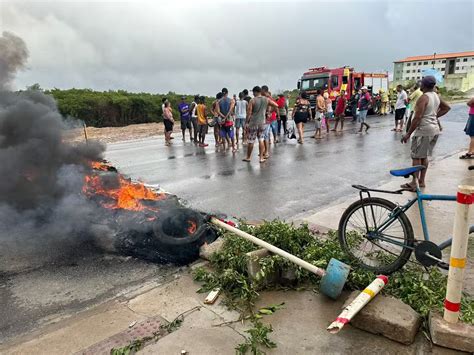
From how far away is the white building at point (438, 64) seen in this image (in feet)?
308

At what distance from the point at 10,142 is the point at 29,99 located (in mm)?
912

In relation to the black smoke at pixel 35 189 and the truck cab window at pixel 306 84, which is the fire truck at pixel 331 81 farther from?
the black smoke at pixel 35 189

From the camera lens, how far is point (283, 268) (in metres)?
3.59

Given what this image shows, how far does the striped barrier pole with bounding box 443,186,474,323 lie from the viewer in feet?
8.22

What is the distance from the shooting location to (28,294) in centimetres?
366

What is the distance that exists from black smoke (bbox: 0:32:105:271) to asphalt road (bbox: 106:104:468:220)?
213 centimetres

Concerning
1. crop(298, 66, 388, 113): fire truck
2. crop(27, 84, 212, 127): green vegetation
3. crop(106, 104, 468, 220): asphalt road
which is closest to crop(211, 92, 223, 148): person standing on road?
crop(106, 104, 468, 220): asphalt road

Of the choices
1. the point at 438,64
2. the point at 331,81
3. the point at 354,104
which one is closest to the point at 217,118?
the point at 354,104

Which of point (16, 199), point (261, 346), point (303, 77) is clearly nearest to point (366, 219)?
point (261, 346)

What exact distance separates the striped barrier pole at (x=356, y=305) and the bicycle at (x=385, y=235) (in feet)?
1.80

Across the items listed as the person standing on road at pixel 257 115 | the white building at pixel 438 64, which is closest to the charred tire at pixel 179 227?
the person standing on road at pixel 257 115

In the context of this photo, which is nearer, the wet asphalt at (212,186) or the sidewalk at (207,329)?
the sidewalk at (207,329)

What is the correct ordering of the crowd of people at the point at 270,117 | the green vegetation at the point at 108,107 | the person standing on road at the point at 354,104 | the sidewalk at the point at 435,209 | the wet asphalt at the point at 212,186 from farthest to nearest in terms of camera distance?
the green vegetation at the point at 108,107 < the person standing on road at the point at 354,104 < the crowd of people at the point at 270,117 < the sidewalk at the point at 435,209 < the wet asphalt at the point at 212,186

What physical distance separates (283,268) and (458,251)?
1.56m
